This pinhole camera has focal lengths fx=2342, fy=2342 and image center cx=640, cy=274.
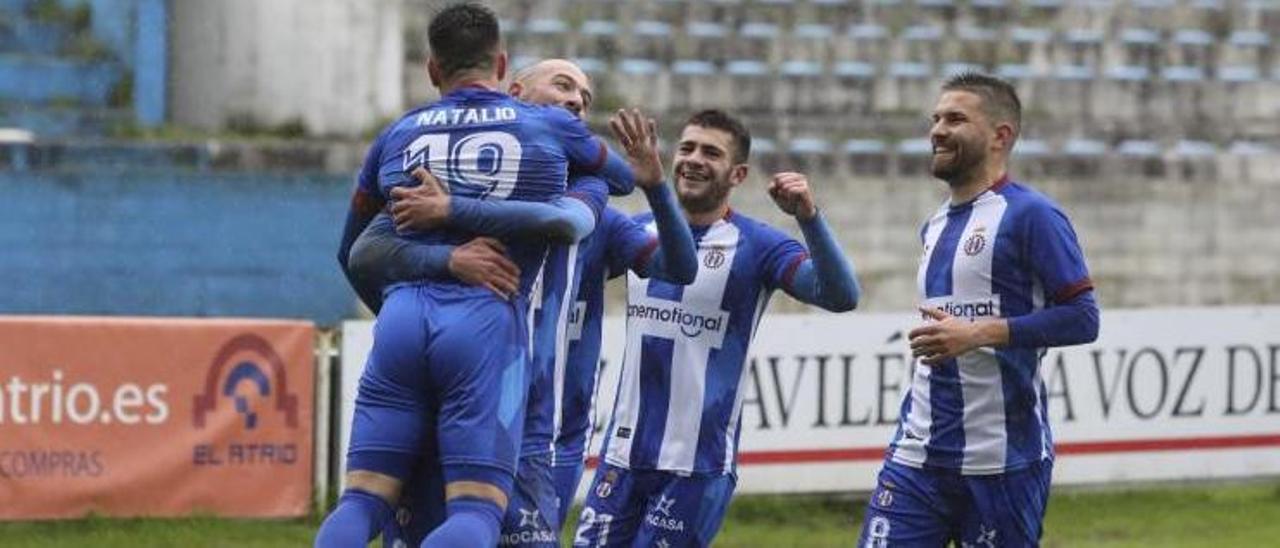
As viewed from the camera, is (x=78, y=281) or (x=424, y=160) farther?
(x=78, y=281)

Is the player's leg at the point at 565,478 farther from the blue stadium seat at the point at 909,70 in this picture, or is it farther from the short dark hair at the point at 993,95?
the blue stadium seat at the point at 909,70

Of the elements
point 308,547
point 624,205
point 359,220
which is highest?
point 359,220

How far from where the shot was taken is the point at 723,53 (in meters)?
17.4

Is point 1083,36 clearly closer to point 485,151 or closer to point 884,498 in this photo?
point 884,498

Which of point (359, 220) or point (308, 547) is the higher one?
point (359, 220)

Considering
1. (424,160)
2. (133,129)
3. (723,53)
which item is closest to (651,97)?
(723,53)

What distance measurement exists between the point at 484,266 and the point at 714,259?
184 centimetres

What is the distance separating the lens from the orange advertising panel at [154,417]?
12.2 m

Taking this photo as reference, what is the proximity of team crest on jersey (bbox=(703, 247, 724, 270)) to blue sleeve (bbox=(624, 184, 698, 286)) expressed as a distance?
81 centimetres

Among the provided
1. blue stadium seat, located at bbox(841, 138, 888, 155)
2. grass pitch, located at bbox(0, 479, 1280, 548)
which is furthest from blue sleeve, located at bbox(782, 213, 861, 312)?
blue stadium seat, located at bbox(841, 138, 888, 155)

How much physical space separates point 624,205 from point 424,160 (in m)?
8.55

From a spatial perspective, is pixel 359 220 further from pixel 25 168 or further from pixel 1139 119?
pixel 1139 119

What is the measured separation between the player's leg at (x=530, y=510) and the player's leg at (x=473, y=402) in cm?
38

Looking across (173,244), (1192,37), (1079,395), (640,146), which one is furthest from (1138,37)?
(640,146)
